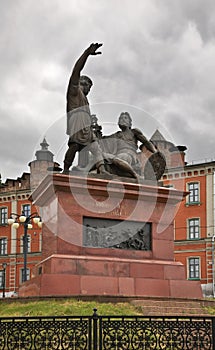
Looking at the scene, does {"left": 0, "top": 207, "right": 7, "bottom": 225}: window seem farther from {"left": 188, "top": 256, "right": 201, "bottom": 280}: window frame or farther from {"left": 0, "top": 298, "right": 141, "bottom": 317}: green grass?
{"left": 0, "top": 298, "right": 141, "bottom": 317}: green grass

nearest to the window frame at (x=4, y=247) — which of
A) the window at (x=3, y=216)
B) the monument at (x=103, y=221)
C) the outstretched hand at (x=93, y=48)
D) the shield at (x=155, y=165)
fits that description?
the window at (x=3, y=216)

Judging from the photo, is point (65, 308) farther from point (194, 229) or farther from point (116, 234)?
point (194, 229)

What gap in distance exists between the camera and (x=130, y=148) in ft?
53.8

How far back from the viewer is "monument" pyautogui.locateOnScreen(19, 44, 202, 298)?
1374 cm

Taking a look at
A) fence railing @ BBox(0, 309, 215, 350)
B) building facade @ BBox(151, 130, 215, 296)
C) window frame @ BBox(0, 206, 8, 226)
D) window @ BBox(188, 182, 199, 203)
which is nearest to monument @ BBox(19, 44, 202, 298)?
fence railing @ BBox(0, 309, 215, 350)

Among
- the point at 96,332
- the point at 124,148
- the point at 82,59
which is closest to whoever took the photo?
the point at 96,332

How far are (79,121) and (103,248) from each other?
3.59m

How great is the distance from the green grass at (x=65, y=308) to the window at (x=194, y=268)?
3416cm

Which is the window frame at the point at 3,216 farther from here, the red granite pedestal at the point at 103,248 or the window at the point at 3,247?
the red granite pedestal at the point at 103,248

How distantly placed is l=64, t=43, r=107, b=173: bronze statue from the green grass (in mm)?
4243

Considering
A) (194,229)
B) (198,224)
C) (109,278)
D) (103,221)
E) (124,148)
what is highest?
(198,224)

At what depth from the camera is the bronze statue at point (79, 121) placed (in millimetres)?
15633

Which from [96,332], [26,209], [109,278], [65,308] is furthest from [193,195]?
[96,332]

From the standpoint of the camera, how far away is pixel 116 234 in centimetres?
1460
